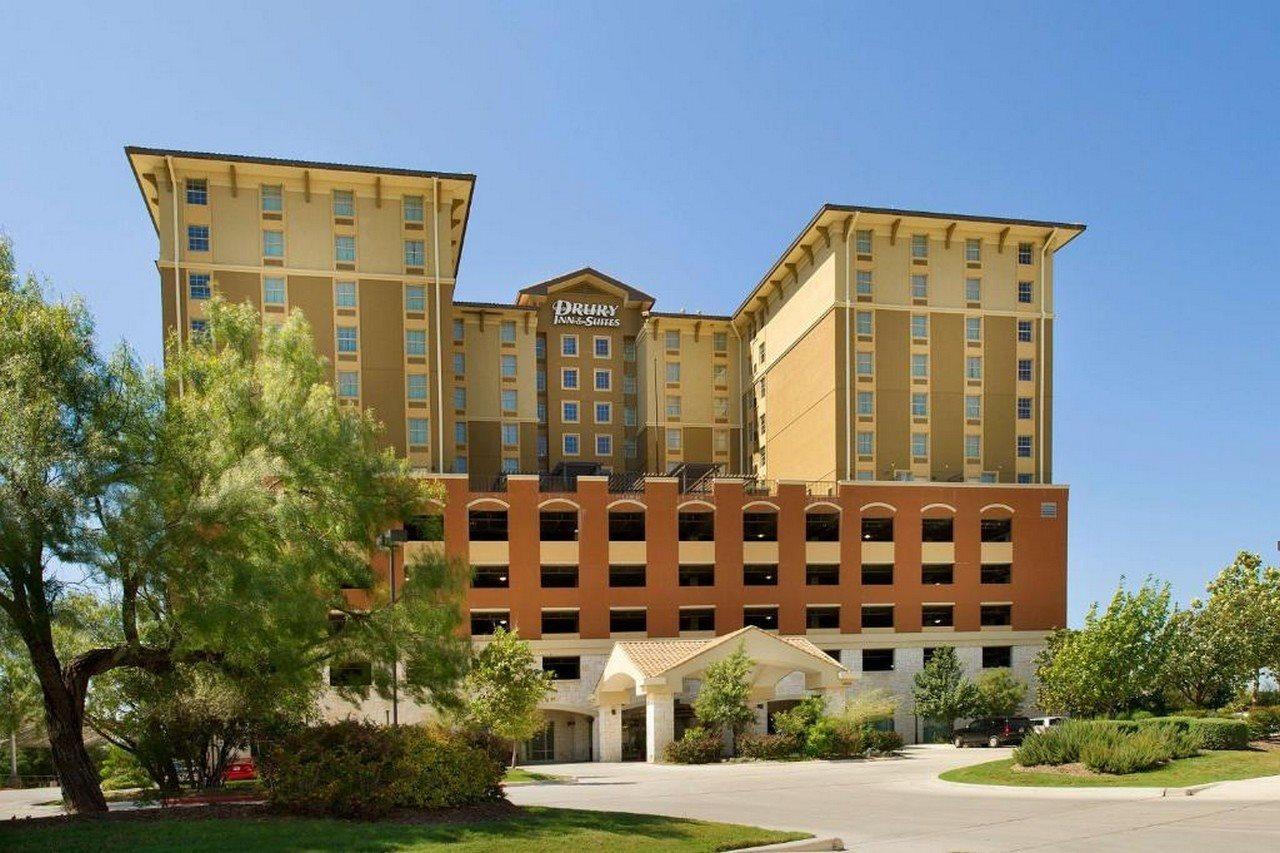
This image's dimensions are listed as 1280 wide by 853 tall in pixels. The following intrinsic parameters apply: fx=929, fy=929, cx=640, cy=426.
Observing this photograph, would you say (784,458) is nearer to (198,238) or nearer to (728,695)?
(728,695)

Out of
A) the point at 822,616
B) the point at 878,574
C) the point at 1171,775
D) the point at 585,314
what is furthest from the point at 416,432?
the point at 1171,775

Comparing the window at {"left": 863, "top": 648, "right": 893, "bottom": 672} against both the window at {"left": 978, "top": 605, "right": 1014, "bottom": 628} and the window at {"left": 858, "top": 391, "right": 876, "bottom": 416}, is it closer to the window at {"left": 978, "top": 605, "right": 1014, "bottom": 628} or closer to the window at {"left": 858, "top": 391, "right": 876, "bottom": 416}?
the window at {"left": 978, "top": 605, "right": 1014, "bottom": 628}

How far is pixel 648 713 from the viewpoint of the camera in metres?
40.3

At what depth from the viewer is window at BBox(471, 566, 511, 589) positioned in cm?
4834

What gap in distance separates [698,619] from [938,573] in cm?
1411

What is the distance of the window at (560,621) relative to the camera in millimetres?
48656

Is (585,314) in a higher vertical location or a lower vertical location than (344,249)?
lower

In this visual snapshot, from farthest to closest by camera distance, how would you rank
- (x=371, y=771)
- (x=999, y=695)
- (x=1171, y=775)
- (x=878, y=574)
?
(x=878, y=574), (x=999, y=695), (x=1171, y=775), (x=371, y=771)

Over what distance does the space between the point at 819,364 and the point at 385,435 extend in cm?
2588

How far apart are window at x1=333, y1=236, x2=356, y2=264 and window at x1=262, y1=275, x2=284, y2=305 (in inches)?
129

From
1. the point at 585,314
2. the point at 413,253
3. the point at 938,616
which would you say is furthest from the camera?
the point at 585,314

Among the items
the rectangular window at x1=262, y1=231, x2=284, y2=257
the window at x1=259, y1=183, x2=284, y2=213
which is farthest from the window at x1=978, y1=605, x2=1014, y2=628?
the window at x1=259, y1=183, x2=284, y2=213

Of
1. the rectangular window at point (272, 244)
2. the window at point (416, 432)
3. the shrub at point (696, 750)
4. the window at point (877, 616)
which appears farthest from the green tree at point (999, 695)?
the rectangular window at point (272, 244)

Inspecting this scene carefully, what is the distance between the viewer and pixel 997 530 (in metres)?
53.8
